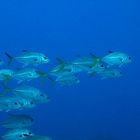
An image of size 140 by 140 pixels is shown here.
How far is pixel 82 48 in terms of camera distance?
1033 inches

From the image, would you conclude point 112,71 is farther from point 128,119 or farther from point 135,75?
point 135,75

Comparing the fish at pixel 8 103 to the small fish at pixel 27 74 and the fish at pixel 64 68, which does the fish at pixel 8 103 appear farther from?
the fish at pixel 64 68

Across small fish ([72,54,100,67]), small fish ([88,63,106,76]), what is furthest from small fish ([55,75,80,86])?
small fish ([72,54,100,67])

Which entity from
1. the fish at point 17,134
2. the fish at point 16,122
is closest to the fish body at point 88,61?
the fish at point 16,122

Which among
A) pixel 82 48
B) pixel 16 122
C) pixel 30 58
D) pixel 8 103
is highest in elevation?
pixel 82 48

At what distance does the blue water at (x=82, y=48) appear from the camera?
19.9 meters

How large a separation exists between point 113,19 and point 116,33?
3.03 ft

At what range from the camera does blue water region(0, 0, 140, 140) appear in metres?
19.9

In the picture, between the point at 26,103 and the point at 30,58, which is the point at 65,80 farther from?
the point at 26,103

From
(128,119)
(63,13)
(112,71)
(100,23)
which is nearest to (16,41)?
(63,13)

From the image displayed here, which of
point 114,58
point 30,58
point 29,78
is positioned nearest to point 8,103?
point 29,78

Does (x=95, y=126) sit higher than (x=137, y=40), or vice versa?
(x=137, y=40)

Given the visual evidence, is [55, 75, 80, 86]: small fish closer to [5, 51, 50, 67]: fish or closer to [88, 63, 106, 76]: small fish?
[88, 63, 106, 76]: small fish

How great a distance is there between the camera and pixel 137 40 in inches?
930
